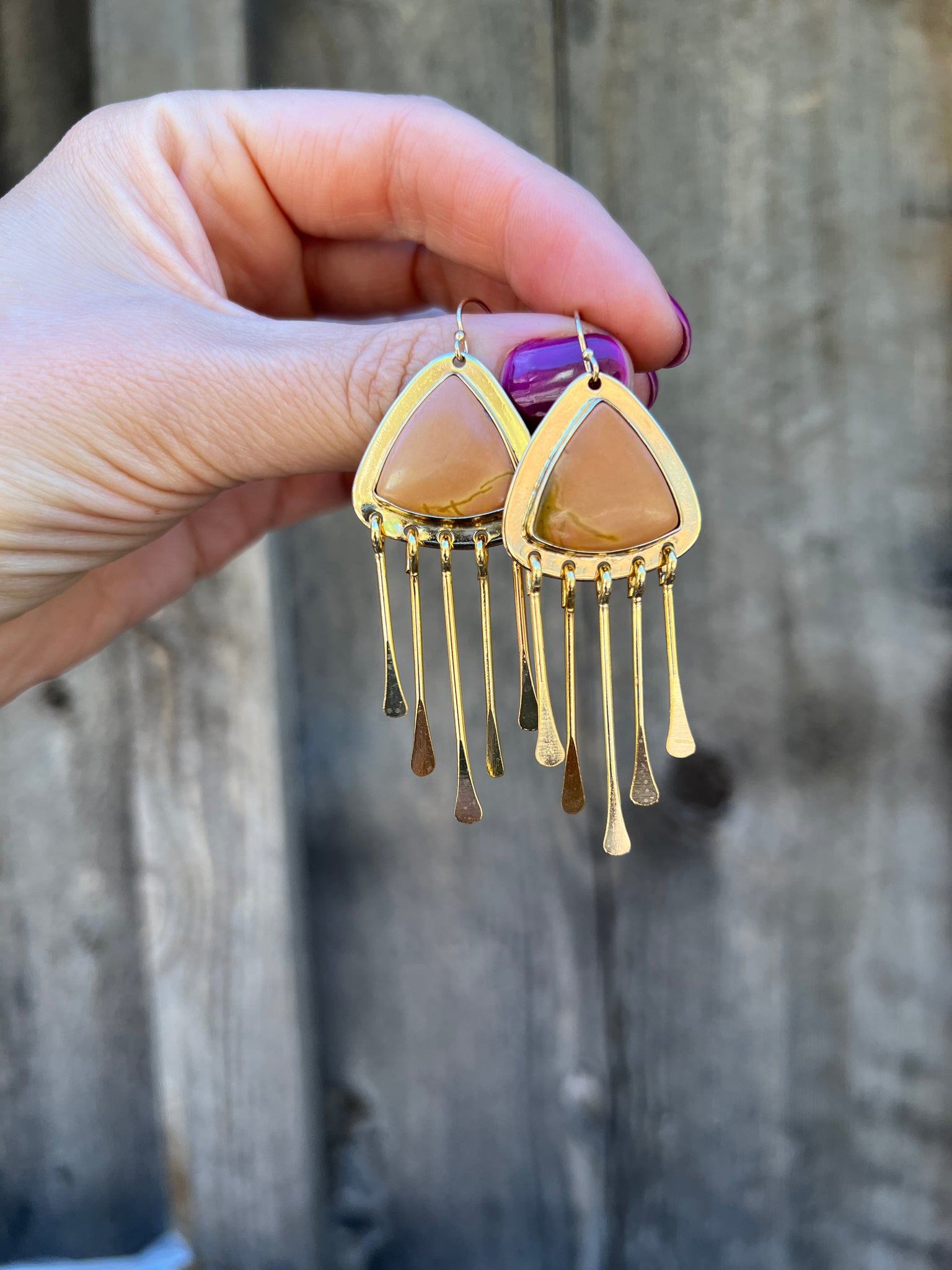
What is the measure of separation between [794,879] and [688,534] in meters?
0.42

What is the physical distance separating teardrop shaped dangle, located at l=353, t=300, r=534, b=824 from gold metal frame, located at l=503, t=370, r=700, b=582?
0.07 ft

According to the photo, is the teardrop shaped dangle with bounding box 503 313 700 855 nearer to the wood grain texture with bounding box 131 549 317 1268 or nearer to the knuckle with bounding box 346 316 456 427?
the knuckle with bounding box 346 316 456 427

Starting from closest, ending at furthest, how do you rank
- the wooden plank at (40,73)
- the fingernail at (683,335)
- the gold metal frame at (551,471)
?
the gold metal frame at (551,471) → the fingernail at (683,335) → the wooden plank at (40,73)

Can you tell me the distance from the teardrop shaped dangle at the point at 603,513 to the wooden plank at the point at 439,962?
9.7 inches

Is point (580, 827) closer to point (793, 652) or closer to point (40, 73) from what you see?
point (793, 652)

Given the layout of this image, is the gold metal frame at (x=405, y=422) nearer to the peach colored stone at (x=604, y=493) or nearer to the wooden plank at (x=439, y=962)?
the peach colored stone at (x=604, y=493)

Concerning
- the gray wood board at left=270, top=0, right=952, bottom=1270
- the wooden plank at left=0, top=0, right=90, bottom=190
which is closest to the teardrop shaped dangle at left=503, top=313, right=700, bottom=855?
the gray wood board at left=270, top=0, right=952, bottom=1270

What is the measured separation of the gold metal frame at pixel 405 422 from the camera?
1.90 feet

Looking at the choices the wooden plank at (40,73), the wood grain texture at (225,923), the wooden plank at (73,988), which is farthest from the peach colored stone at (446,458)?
the wooden plank at (40,73)

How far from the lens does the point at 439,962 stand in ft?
2.96

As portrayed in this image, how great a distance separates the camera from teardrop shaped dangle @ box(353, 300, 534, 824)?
22.9 inches

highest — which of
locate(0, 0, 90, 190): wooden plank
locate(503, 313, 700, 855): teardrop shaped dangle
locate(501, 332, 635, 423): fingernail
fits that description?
locate(0, 0, 90, 190): wooden plank

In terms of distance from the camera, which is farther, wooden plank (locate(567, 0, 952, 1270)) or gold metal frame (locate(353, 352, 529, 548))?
wooden plank (locate(567, 0, 952, 1270))

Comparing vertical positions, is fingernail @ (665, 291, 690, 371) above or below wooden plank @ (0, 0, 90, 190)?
below
